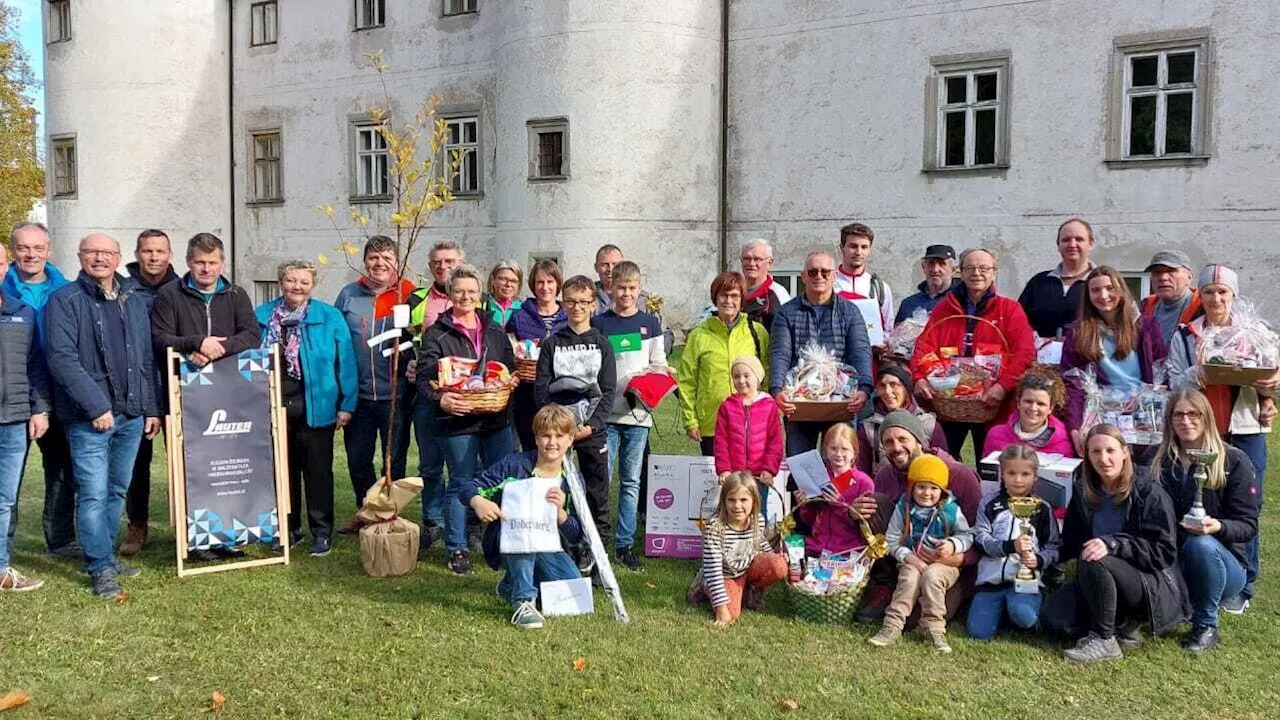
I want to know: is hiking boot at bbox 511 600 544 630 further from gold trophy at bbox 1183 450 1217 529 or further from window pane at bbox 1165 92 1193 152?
window pane at bbox 1165 92 1193 152

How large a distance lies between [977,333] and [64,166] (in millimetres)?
23066

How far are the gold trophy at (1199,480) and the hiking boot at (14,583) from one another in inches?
234

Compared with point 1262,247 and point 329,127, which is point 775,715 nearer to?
point 1262,247

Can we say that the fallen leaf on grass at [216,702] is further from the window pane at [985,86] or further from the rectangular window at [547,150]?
the rectangular window at [547,150]

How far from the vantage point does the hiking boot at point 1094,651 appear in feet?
15.8

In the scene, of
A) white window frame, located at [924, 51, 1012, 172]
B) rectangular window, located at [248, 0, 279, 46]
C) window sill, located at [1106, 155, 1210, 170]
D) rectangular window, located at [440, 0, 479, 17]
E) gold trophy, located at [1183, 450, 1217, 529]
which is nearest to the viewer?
gold trophy, located at [1183, 450, 1217, 529]

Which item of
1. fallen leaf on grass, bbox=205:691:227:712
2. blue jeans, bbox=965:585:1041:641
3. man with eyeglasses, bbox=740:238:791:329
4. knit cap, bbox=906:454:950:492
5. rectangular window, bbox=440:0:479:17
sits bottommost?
fallen leaf on grass, bbox=205:691:227:712

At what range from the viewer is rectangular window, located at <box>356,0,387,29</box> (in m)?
21.2

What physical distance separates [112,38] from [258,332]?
63.6 ft

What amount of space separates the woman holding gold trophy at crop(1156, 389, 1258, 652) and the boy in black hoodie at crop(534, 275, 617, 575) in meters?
2.87

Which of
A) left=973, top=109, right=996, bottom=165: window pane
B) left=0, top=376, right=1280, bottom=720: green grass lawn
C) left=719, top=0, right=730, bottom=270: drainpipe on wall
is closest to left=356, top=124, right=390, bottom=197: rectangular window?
left=719, top=0, right=730, bottom=270: drainpipe on wall

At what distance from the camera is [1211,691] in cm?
452

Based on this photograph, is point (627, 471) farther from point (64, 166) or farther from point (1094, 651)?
point (64, 166)

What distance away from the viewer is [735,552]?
551cm
